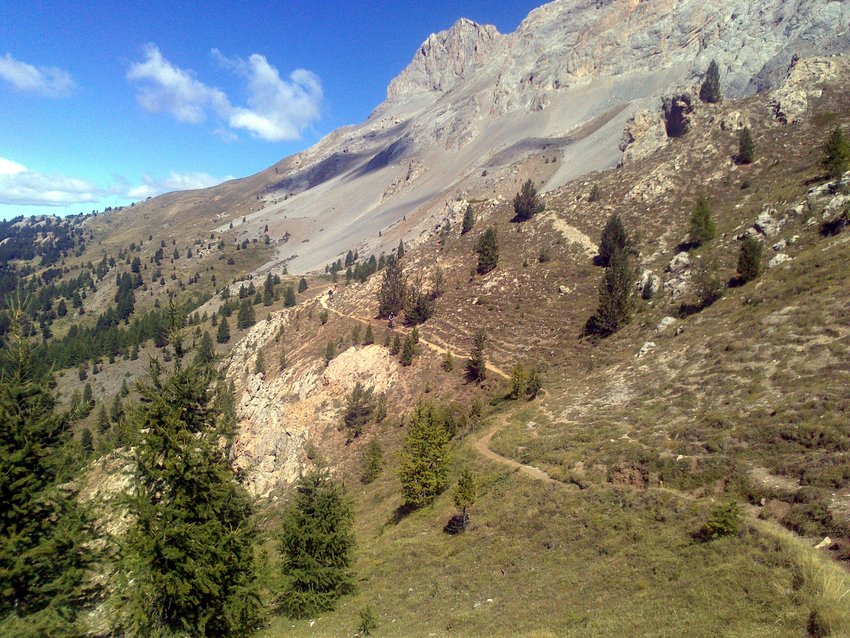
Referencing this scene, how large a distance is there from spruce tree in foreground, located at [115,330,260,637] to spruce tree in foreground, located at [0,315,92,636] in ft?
4.82

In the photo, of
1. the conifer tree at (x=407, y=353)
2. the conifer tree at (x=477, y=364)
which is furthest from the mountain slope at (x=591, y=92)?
the conifer tree at (x=477, y=364)

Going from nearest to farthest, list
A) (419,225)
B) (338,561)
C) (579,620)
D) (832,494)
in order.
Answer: (579,620) < (832,494) < (338,561) < (419,225)

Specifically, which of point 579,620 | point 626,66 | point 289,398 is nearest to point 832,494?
point 579,620

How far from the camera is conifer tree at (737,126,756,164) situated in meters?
61.3

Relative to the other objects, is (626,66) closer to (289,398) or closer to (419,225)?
(419,225)

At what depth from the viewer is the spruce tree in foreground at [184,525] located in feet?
38.0

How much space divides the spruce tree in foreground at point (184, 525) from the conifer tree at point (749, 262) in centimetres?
4491

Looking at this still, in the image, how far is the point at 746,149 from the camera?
61344 mm

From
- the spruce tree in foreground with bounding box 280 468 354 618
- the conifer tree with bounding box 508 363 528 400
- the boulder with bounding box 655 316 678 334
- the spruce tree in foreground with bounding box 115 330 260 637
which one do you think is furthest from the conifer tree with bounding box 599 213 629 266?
the spruce tree in foreground with bounding box 115 330 260 637

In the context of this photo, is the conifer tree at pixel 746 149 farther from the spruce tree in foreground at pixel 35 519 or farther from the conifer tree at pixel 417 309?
the spruce tree in foreground at pixel 35 519

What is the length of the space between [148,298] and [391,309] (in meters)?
170

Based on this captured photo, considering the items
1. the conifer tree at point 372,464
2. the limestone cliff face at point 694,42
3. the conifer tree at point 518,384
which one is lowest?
the conifer tree at point 372,464

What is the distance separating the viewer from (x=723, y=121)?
2840 inches

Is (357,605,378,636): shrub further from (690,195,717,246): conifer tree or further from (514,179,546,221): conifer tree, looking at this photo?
(514,179,546,221): conifer tree
